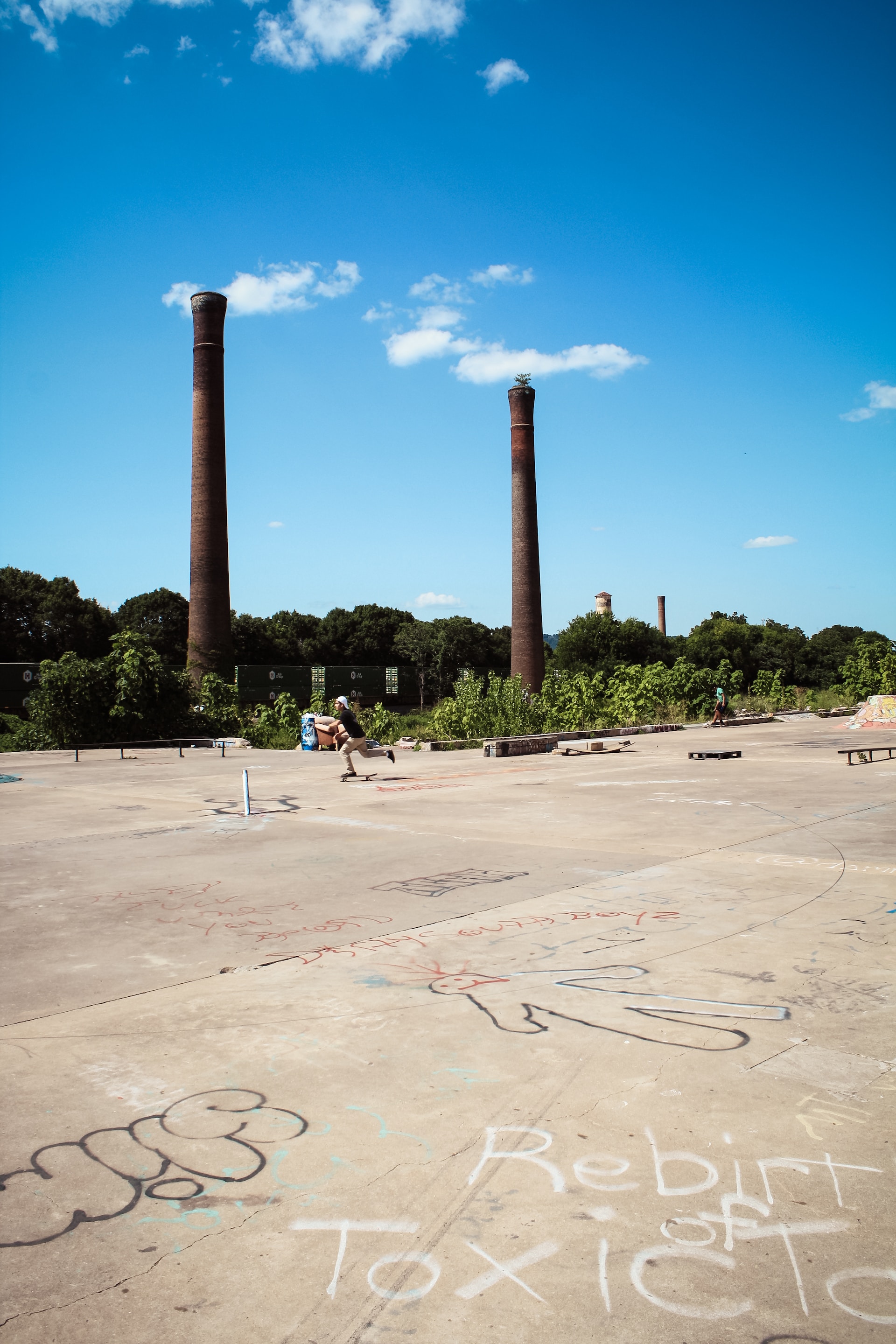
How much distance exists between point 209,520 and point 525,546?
45.5 feet

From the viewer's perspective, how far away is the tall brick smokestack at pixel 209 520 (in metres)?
36.3

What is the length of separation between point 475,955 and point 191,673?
31.8 m

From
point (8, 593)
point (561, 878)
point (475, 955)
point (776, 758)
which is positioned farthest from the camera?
point (8, 593)

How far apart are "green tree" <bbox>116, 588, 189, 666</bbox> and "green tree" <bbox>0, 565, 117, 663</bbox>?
31.8 feet

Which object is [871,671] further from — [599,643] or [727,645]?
[727,645]

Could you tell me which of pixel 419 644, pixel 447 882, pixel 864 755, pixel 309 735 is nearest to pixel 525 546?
pixel 309 735

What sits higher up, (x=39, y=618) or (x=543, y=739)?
(x=39, y=618)

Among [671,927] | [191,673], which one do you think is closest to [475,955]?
[671,927]

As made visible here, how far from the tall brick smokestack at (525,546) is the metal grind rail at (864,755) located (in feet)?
68.8

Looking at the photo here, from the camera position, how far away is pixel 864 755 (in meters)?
19.4

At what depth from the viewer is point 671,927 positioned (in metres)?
6.14

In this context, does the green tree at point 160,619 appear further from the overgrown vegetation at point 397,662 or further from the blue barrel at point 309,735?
the blue barrel at point 309,735

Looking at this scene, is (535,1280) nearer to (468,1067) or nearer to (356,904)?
(468,1067)

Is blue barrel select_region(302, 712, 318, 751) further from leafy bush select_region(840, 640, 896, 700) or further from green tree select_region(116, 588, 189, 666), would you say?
green tree select_region(116, 588, 189, 666)
